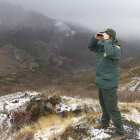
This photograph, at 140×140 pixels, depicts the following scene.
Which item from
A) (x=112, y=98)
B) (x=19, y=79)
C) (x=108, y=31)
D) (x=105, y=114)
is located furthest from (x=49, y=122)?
(x=19, y=79)

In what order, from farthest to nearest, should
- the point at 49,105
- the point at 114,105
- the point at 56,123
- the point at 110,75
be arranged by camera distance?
the point at 49,105, the point at 56,123, the point at 114,105, the point at 110,75

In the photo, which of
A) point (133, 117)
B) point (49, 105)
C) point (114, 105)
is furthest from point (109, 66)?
point (49, 105)

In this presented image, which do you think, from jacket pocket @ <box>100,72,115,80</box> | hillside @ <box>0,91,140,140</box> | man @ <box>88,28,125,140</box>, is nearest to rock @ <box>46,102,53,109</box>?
hillside @ <box>0,91,140,140</box>

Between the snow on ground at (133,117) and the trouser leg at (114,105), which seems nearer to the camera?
the trouser leg at (114,105)

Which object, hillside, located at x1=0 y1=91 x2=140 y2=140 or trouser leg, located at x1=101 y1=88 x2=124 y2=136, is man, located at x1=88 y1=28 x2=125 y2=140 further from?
hillside, located at x1=0 y1=91 x2=140 y2=140

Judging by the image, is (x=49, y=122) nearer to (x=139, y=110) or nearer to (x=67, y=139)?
(x=67, y=139)

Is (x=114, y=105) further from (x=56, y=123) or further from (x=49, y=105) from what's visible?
(x=49, y=105)

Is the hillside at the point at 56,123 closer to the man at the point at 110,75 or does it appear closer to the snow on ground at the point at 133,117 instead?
the snow on ground at the point at 133,117

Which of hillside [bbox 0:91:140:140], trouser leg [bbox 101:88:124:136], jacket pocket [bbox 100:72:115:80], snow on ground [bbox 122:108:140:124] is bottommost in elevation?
hillside [bbox 0:91:140:140]

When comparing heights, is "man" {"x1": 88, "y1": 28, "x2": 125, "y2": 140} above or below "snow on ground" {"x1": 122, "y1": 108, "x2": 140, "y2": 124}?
above

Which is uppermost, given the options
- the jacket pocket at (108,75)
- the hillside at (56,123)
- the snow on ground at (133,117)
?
the jacket pocket at (108,75)

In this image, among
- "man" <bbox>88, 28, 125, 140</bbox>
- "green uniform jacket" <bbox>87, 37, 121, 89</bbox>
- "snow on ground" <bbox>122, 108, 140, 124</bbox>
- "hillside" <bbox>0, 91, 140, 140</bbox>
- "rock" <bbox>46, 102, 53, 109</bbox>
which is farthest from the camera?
"rock" <bbox>46, 102, 53, 109</bbox>

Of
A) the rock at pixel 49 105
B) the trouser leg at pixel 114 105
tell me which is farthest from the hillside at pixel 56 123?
the trouser leg at pixel 114 105

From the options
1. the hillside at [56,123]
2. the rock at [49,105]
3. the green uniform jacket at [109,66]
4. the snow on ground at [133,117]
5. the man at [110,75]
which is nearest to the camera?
the green uniform jacket at [109,66]
